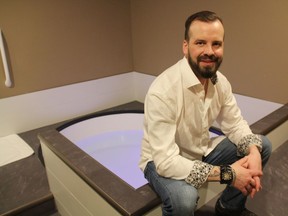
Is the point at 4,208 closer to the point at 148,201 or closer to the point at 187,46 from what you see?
the point at 148,201

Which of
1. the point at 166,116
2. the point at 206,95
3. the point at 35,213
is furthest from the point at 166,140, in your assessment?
the point at 35,213

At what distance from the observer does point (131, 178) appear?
2498mm

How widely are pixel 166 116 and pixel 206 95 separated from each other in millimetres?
266

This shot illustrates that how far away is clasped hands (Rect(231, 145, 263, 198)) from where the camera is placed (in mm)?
1110

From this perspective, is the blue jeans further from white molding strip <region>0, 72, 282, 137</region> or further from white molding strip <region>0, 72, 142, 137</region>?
white molding strip <region>0, 72, 142, 137</region>

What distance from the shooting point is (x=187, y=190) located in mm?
1099

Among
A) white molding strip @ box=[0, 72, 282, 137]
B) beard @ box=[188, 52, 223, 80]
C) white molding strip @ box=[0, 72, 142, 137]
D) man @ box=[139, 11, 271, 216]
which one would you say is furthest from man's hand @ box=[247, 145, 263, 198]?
white molding strip @ box=[0, 72, 142, 137]

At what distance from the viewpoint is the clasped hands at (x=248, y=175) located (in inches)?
43.7

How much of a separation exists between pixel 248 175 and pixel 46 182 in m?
1.39

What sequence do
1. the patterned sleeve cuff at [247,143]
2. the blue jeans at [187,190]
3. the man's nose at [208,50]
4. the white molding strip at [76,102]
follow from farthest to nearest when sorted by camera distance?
the white molding strip at [76,102] → the patterned sleeve cuff at [247,143] → the man's nose at [208,50] → the blue jeans at [187,190]

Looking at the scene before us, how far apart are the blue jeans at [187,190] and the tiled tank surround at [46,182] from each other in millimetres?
55

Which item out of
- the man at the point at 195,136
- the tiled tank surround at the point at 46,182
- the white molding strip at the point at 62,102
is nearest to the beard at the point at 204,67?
the man at the point at 195,136

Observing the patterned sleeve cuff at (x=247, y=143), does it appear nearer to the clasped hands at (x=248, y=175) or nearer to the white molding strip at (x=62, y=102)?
the clasped hands at (x=248, y=175)

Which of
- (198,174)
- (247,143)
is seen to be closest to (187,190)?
(198,174)
